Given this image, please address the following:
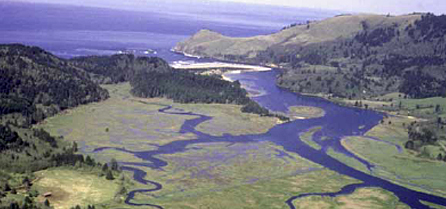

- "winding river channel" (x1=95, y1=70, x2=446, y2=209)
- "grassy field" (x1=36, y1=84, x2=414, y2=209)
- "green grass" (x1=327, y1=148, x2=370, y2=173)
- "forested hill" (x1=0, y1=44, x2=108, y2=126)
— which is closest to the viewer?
"grassy field" (x1=36, y1=84, x2=414, y2=209)

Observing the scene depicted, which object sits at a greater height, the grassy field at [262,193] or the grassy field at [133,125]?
the grassy field at [133,125]

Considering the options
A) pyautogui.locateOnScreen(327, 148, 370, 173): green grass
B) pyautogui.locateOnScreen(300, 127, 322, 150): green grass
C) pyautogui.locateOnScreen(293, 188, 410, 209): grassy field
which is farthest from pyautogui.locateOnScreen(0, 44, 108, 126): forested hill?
pyautogui.locateOnScreen(293, 188, 410, 209): grassy field

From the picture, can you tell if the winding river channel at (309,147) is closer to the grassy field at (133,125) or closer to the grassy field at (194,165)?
the grassy field at (194,165)

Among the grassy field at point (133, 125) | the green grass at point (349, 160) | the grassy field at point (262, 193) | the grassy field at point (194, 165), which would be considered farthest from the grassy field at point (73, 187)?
the green grass at point (349, 160)

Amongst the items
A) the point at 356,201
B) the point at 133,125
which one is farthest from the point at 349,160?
the point at 133,125

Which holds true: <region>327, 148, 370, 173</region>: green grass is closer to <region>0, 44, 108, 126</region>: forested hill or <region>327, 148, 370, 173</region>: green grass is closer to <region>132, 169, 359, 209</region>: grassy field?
<region>132, 169, 359, 209</region>: grassy field

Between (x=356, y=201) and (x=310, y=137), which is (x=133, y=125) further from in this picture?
(x=356, y=201)

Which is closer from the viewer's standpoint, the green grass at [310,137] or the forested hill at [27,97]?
the green grass at [310,137]

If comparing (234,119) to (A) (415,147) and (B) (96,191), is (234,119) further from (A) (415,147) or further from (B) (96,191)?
(B) (96,191)
